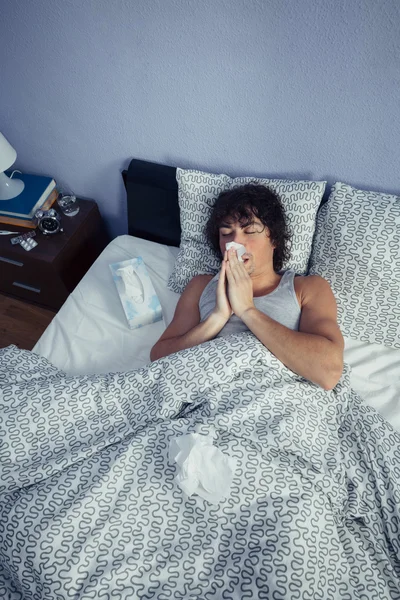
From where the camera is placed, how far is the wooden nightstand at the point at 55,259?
183 cm

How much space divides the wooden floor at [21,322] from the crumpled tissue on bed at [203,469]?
1489 mm

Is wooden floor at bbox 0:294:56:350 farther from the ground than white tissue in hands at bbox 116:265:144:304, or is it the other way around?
white tissue in hands at bbox 116:265:144:304

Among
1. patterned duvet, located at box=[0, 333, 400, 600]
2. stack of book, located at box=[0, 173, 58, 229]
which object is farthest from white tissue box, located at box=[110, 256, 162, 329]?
stack of book, located at box=[0, 173, 58, 229]

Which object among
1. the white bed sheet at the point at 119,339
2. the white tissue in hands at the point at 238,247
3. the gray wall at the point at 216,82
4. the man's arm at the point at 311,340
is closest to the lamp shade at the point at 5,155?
the gray wall at the point at 216,82

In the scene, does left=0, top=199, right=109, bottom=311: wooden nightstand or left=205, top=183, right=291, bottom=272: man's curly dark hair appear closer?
left=205, top=183, right=291, bottom=272: man's curly dark hair

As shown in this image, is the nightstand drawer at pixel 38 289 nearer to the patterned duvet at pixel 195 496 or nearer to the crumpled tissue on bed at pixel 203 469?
the patterned duvet at pixel 195 496

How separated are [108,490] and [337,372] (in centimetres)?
75

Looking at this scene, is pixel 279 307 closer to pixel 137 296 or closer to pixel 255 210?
pixel 255 210

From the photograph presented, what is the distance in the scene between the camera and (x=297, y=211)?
1410 millimetres

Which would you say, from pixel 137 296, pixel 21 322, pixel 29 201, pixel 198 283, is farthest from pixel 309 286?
pixel 21 322

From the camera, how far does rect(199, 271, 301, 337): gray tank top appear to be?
52.0 inches

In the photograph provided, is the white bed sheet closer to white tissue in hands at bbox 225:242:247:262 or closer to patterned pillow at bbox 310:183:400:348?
patterned pillow at bbox 310:183:400:348

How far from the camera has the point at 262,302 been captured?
1365mm

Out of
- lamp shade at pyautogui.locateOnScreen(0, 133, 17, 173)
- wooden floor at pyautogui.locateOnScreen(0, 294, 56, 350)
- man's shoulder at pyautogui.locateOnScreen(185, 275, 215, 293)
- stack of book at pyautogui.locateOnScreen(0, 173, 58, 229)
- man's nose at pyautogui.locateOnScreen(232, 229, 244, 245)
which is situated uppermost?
lamp shade at pyautogui.locateOnScreen(0, 133, 17, 173)
